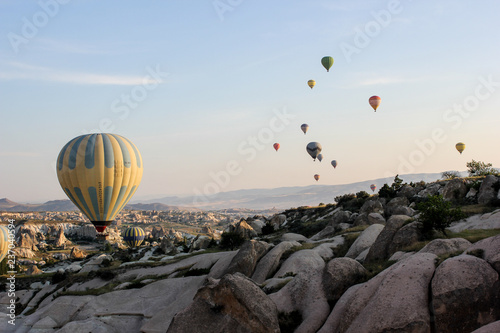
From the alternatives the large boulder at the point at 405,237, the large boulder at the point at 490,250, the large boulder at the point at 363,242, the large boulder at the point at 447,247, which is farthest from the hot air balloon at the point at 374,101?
the large boulder at the point at 490,250

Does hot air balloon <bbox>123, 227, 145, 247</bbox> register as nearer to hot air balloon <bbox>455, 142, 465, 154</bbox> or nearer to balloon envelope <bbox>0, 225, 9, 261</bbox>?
balloon envelope <bbox>0, 225, 9, 261</bbox>

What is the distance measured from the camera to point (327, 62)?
234 ft

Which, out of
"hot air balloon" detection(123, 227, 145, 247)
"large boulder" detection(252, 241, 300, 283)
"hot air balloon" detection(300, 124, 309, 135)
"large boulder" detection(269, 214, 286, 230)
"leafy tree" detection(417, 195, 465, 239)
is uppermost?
"hot air balloon" detection(300, 124, 309, 135)

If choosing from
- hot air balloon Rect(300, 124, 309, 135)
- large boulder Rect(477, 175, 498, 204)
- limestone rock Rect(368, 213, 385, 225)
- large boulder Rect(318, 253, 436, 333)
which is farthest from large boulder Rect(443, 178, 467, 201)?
hot air balloon Rect(300, 124, 309, 135)

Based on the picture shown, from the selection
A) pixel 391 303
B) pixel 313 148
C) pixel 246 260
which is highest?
pixel 313 148

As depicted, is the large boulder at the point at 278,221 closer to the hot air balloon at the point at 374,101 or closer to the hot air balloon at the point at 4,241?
the hot air balloon at the point at 374,101

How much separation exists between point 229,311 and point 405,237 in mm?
12683

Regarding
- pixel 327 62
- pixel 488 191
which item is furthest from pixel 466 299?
pixel 327 62

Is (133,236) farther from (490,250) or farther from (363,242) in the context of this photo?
(490,250)

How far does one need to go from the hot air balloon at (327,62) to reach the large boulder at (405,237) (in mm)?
49558

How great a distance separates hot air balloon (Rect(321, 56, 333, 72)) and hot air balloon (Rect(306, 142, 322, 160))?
18.5 metres

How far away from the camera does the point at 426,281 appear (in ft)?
54.7

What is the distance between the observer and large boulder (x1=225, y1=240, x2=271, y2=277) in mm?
30375

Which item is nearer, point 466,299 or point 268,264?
point 466,299
